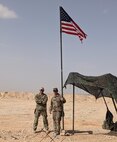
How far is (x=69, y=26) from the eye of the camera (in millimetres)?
16406

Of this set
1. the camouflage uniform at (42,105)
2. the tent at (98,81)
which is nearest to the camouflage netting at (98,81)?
the tent at (98,81)

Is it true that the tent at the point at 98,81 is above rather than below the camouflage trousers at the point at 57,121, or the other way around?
above

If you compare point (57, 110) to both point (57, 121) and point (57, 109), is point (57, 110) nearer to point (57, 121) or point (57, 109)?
point (57, 109)

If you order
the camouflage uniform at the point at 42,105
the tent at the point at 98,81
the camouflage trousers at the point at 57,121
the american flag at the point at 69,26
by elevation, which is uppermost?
the american flag at the point at 69,26

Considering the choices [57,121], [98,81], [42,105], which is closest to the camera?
[57,121]

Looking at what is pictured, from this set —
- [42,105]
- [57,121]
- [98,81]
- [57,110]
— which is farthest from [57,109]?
[98,81]

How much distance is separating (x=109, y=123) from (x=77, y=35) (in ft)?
15.3

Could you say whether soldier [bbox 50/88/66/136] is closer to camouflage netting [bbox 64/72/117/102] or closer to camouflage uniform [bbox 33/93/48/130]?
camouflage uniform [bbox 33/93/48/130]

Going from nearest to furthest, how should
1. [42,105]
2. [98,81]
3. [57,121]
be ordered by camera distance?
[57,121]
[98,81]
[42,105]

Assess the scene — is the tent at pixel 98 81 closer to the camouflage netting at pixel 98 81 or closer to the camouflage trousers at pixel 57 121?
the camouflage netting at pixel 98 81

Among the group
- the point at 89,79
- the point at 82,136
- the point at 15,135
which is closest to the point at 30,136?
the point at 15,135

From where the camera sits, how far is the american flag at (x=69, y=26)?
16159mm

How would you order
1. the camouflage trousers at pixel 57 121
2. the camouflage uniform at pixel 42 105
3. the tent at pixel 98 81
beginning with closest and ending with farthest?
1. the tent at pixel 98 81
2. the camouflage trousers at pixel 57 121
3. the camouflage uniform at pixel 42 105

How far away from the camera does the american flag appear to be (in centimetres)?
1616
